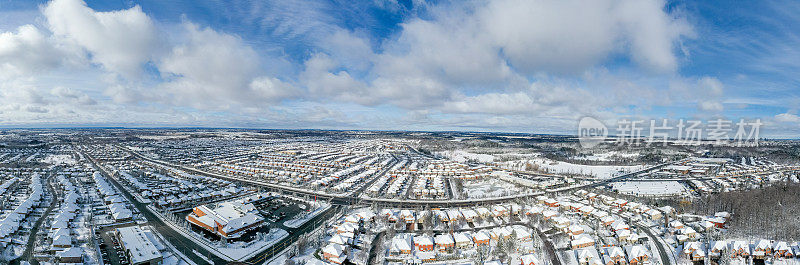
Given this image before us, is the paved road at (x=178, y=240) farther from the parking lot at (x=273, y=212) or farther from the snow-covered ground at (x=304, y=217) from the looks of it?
the snow-covered ground at (x=304, y=217)

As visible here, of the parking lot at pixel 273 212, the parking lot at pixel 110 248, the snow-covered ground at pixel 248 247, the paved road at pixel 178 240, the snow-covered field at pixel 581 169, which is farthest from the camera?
the snow-covered field at pixel 581 169

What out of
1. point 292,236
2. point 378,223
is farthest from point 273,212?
point 378,223

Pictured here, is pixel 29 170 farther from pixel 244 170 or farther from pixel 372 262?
pixel 372 262

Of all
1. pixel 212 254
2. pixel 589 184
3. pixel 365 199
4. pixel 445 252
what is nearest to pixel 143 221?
pixel 212 254

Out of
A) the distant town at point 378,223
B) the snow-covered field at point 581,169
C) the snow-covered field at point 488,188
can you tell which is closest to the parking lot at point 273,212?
the distant town at point 378,223

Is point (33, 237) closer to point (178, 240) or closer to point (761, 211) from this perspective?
point (178, 240)

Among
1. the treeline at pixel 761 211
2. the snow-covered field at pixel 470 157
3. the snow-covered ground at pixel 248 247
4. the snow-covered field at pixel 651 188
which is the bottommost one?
the snow-covered ground at pixel 248 247
